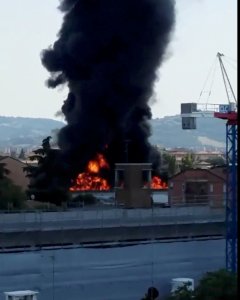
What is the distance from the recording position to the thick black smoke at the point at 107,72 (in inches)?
1960

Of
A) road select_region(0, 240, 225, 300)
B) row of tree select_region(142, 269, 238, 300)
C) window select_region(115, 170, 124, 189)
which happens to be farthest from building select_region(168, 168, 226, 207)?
row of tree select_region(142, 269, 238, 300)

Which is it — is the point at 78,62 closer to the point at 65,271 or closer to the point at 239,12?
the point at 65,271

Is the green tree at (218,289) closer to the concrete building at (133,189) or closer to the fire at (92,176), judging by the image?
the concrete building at (133,189)

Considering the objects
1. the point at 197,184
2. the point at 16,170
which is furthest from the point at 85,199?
the point at 16,170

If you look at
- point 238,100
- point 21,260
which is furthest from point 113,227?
point 238,100

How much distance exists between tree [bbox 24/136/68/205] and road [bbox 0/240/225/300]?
1857 centimetres

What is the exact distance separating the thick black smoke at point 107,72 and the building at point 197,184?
6.14ft

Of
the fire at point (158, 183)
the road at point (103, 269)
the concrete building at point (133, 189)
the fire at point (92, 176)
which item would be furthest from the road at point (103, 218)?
the fire at point (158, 183)

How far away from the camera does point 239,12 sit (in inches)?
240

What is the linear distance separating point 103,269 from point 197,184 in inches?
1044

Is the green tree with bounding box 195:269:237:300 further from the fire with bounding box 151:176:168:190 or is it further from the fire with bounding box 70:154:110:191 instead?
the fire with bounding box 151:176:168:190

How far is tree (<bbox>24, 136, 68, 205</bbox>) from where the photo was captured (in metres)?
46.4

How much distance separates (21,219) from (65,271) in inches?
132

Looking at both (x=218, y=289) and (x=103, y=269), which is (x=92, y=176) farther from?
(x=218, y=289)
